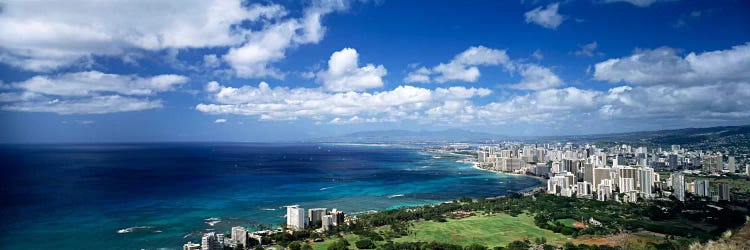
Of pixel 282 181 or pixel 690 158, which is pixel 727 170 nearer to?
pixel 690 158

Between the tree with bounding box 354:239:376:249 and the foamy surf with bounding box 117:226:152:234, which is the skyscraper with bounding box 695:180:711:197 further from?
the foamy surf with bounding box 117:226:152:234

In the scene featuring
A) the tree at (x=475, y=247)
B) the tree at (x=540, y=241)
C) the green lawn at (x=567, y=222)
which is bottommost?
the green lawn at (x=567, y=222)

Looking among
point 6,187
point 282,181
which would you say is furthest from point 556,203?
point 6,187

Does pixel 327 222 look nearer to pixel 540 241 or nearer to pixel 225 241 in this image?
pixel 225 241

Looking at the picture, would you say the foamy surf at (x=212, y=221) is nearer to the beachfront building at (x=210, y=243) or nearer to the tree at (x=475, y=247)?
the beachfront building at (x=210, y=243)

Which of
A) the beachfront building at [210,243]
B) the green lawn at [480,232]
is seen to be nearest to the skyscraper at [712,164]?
the green lawn at [480,232]

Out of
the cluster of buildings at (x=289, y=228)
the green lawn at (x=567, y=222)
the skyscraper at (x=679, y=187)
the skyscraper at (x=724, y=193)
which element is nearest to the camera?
the cluster of buildings at (x=289, y=228)

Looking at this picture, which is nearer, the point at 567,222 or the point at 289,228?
the point at 289,228

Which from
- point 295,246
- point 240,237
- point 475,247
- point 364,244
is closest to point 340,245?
point 364,244

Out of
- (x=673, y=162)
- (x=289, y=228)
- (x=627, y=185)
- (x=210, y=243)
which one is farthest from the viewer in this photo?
(x=673, y=162)
